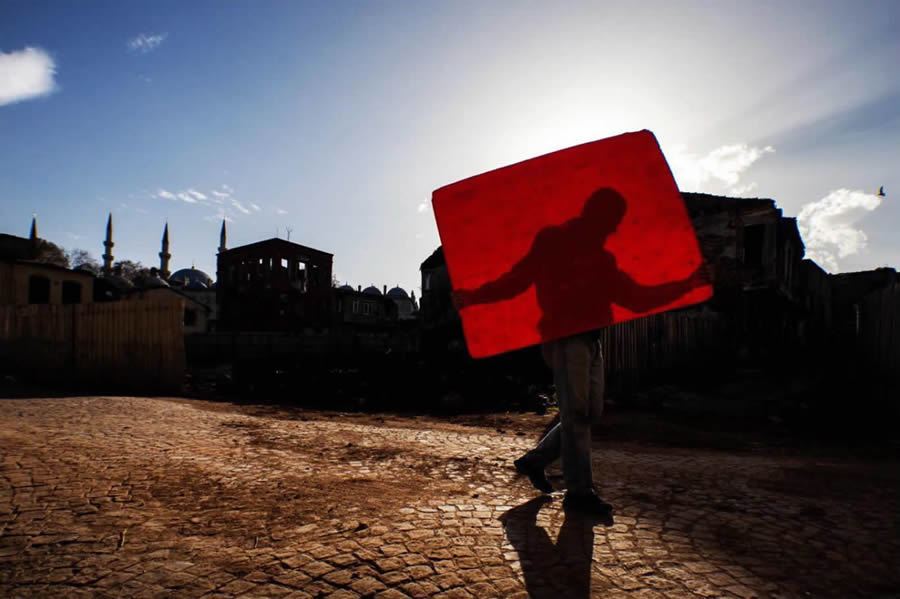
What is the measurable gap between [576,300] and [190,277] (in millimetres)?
60533

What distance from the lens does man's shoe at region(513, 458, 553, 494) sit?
298 cm

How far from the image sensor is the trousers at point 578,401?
108 inches

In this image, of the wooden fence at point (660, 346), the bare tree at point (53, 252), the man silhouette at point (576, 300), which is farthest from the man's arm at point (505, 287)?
the bare tree at point (53, 252)

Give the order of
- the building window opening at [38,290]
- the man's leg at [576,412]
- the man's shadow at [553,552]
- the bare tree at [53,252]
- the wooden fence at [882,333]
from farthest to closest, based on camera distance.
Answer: the bare tree at [53,252], the building window opening at [38,290], the wooden fence at [882,333], the man's leg at [576,412], the man's shadow at [553,552]

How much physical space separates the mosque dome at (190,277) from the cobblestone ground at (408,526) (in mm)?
55944

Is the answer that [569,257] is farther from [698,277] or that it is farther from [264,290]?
[264,290]

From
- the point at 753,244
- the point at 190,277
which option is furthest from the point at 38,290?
the point at 190,277

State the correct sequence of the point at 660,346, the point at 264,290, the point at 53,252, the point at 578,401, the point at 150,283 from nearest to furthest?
the point at 578,401, the point at 660,346, the point at 264,290, the point at 150,283, the point at 53,252

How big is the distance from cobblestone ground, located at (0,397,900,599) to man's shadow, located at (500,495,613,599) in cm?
1

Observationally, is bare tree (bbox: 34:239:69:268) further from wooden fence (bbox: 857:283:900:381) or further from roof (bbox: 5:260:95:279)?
wooden fence (bbox: 857:283:900:381)

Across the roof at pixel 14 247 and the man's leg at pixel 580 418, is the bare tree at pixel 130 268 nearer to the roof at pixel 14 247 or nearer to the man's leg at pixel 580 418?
the roof at pixel 14 247

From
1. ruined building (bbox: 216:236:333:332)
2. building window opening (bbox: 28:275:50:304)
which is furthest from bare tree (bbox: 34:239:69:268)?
building window opening (bbox: 28:275:50:304)

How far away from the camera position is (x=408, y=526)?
91.7 inches

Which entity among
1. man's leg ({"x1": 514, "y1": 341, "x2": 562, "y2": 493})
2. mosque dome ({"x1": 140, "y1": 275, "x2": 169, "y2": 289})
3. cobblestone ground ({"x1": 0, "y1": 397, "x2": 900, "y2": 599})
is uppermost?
mosque dome ({"x1": 140, "y1": 275, "x2": 169, "y2": 289})
